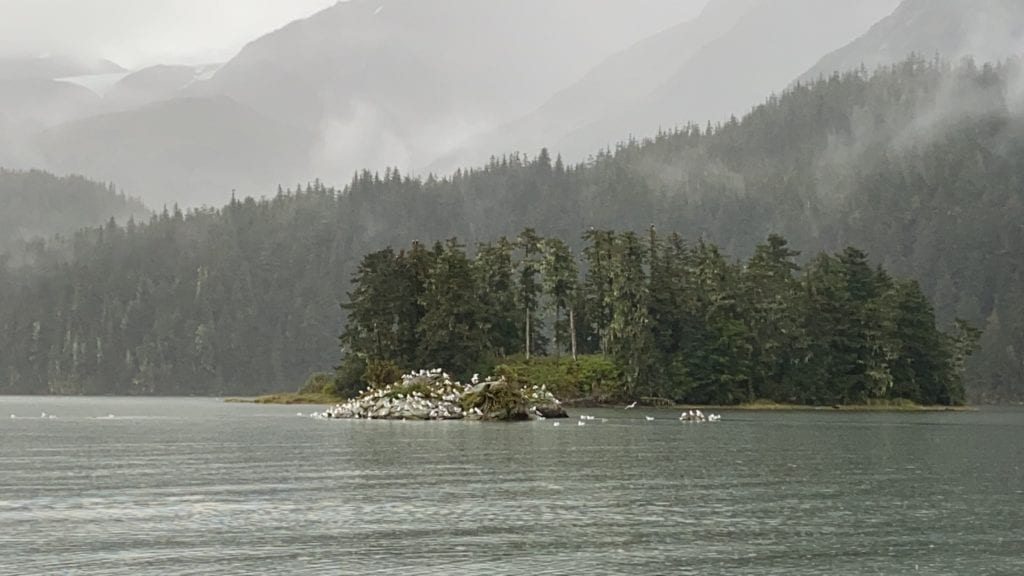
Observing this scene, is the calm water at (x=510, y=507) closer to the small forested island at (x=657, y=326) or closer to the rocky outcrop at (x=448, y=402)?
the rocky outcrop at (x=448, y=402)

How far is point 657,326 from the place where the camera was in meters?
158

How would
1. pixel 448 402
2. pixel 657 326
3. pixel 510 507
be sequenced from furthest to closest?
pixel 657 326 → pixel 448 402 → pixel 510 507

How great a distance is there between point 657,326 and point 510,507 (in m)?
117

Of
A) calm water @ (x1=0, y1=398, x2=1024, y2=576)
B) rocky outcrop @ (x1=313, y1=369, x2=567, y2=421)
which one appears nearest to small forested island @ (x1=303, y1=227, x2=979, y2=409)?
rocky outcrop @ (x1=313, y1=369, x2=567, y2=421)

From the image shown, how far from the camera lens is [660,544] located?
1347 inches

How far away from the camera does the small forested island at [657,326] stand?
511ft

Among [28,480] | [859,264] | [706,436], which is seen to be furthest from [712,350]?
[28,480]

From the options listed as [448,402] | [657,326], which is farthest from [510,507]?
[657,326]

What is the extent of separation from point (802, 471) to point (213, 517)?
103 ft

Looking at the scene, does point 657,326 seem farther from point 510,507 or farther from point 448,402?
point 510,507

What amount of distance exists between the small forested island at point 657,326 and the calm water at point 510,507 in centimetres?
7505

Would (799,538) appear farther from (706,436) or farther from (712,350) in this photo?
(712,350)

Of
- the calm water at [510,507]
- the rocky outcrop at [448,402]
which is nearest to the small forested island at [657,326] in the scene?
the rocky outcrop at [448,402]

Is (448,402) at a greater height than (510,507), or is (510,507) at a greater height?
(448,402)
